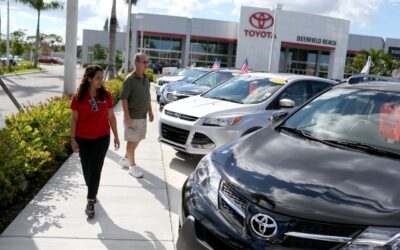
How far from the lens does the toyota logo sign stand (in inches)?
1670

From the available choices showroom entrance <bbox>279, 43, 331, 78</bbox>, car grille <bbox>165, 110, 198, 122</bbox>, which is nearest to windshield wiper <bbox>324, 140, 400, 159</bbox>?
car grille <bbox>165, 110, 198, 122</bbox>

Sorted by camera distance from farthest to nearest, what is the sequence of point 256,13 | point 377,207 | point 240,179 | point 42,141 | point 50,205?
point 256,13 → point 42,141 → point 50,205 → point 240,179 → point 377,207

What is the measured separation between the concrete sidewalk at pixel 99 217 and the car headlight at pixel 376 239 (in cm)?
220

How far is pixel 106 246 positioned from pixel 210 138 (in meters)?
2.87

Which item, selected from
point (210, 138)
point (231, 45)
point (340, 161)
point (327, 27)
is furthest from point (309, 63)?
point (340, 161)

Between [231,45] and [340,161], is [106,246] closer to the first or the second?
[340,161]

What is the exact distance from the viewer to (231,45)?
4862 cm

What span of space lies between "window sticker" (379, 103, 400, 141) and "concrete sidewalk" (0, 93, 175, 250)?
216 centimetres

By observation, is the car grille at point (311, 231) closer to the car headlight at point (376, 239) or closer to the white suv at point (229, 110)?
the car headlight at point (376, 239)

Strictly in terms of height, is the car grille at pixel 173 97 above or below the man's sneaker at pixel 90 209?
above

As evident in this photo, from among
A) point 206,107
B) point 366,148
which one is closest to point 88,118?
point 366,148

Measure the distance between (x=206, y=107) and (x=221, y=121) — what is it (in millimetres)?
526

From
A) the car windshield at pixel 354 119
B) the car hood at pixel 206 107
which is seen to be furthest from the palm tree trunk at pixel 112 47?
the car windshield at pixel 354 119

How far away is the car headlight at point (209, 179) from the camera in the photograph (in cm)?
286
